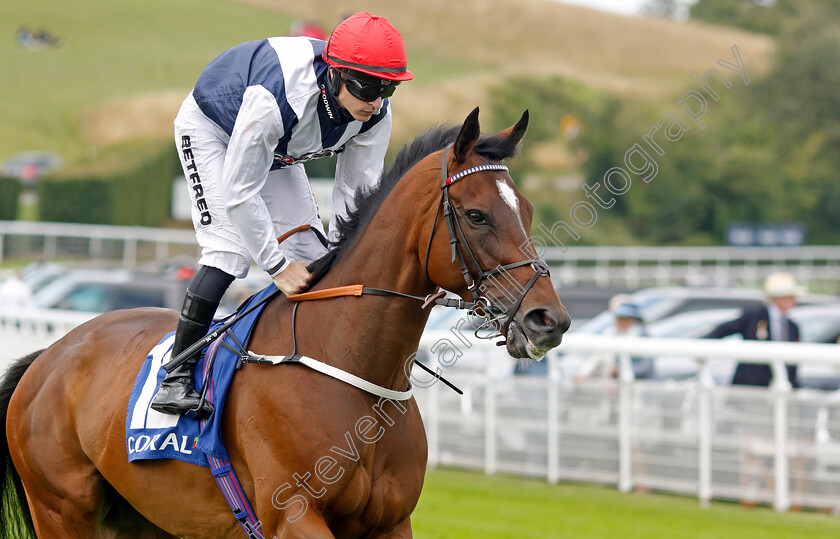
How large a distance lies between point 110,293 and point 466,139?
371 inches

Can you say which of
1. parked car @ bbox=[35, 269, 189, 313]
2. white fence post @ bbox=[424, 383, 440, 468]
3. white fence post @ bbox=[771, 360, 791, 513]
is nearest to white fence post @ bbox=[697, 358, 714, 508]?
white fence post @ bbox=[771, 360, 791, 513]

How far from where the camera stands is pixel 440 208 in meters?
3.08

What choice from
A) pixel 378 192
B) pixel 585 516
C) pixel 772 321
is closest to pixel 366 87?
pixel 378 192

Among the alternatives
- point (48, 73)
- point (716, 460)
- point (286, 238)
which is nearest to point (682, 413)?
point (716, 460)

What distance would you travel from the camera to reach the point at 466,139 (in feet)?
10.1

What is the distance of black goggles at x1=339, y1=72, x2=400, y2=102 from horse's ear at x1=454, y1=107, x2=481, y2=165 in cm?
38

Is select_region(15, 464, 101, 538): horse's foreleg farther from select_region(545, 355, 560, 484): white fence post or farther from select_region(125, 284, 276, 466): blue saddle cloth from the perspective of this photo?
select_region(545, 355, 560, 484): white fence post

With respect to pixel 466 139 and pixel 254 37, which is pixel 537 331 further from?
pixel 254 37

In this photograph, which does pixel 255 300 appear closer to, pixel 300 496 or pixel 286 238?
pixel 286 238

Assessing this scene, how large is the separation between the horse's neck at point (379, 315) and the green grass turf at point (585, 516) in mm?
→ 3182

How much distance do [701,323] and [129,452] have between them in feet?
22.8

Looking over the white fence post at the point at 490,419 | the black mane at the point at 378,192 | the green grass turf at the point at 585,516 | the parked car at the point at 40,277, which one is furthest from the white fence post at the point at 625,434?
the parked car at the point at 40,277

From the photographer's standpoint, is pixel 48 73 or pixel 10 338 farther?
pixel 48 73

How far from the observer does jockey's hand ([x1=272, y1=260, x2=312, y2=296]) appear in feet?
11.1
